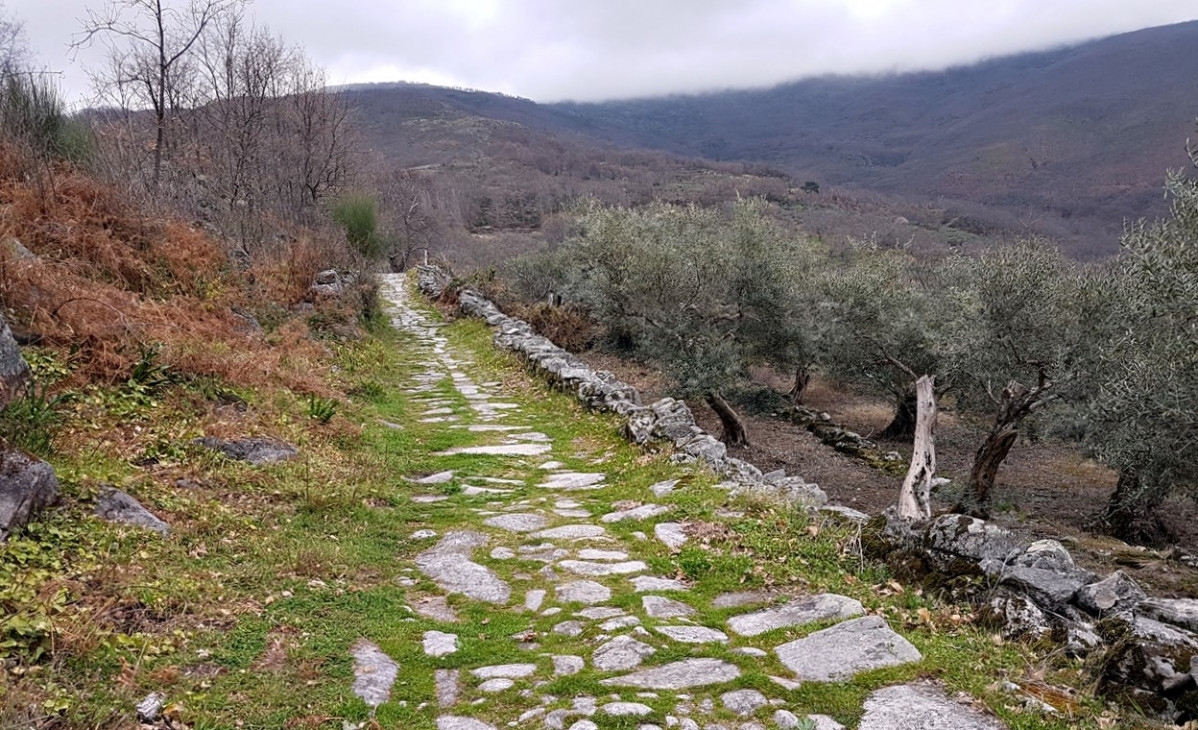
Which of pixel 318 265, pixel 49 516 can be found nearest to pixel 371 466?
pixel 49 516

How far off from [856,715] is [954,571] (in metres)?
2.18

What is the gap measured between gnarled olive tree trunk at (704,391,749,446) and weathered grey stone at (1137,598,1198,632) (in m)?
12.7

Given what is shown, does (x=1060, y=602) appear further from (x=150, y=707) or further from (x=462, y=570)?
(x=150, y=707)

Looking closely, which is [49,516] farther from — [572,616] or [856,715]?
[856,715]

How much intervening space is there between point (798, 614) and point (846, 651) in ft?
2.21

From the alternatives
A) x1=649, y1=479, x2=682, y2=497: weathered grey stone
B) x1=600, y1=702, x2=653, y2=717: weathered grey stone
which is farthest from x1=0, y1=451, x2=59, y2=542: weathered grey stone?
x1=649, y1=479, x2=682, y2=497: weathered grey stone

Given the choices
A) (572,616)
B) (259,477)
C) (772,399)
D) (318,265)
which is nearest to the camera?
(572,616)

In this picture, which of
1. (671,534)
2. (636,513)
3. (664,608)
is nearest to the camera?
(664,608)

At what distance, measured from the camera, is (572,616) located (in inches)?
192

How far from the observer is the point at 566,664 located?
4.12 metres

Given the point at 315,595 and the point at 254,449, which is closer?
the point at 315,595

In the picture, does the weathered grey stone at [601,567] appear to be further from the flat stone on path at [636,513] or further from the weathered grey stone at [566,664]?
the weathered grey stone at [566,664]

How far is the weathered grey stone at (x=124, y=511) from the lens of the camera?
4.94m

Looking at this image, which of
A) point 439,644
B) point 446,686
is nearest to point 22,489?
point 439,644
